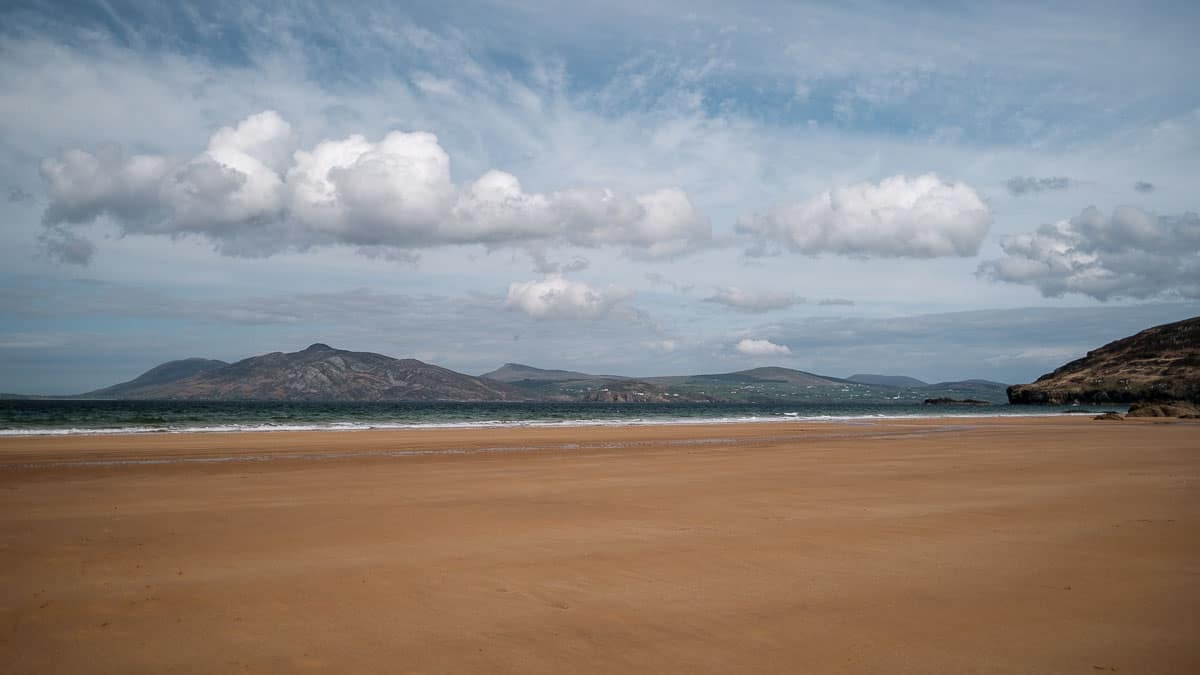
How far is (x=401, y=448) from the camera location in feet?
80.8

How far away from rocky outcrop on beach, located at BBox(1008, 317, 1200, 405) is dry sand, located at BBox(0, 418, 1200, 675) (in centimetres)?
10747

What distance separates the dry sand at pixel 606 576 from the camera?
14.9 ft

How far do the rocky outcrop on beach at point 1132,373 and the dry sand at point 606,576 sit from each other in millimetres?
107474

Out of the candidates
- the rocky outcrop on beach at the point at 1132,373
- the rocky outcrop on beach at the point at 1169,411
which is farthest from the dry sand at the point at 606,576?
the rocky outcrop on beach at the point at 1132,373

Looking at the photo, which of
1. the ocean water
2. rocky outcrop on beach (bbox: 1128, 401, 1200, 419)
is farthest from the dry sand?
rocky outcrop on beach (bbox: 1128, 401, 1200, 419)

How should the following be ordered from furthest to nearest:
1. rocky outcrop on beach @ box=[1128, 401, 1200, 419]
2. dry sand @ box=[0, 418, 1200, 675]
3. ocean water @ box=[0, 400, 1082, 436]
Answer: rocky outcrop on beach @ box=[1128, 401, 1200, 419] → ocean water @ box=[0, 400, 1082, 436] → dry sand @ box=[0, 418, 1200, 675]

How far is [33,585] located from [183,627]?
221cm

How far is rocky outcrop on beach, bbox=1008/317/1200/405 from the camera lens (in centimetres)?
10250

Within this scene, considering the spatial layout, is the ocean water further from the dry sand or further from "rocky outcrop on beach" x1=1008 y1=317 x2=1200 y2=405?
the dry sand

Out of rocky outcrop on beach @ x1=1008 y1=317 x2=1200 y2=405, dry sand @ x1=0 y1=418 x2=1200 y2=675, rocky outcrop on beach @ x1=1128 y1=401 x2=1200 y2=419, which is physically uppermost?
Result: rocky outcrop on beach @ x1=1008 y1=317 x2=1200 y2=405

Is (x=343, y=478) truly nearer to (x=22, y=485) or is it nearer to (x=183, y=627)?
(x=22, y=485)

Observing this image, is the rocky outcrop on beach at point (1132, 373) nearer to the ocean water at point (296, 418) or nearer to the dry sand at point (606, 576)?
the ocean water at point (296, 418)

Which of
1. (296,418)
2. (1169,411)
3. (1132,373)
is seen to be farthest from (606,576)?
(1132,373)

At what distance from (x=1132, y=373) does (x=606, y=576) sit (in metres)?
134
